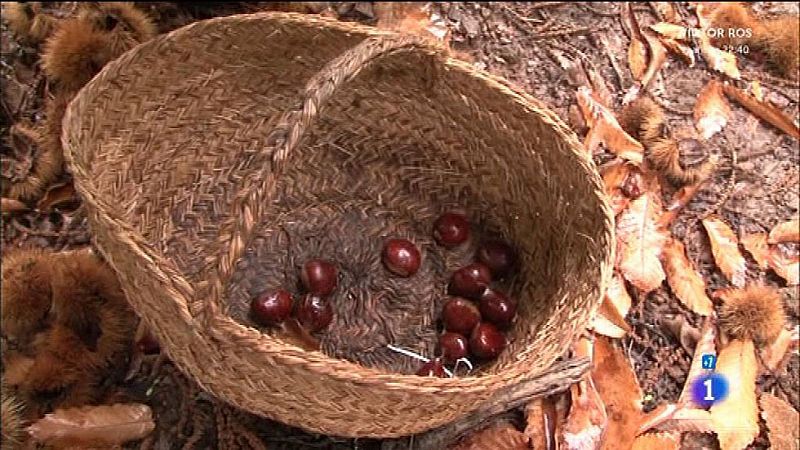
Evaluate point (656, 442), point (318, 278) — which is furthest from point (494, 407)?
point (318, 278)

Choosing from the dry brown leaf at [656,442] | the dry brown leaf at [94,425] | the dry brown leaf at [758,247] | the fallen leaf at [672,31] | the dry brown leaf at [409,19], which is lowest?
the dry brown leaf at [656,442]

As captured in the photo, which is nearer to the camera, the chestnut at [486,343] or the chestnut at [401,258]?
the chestnut at [486,343]

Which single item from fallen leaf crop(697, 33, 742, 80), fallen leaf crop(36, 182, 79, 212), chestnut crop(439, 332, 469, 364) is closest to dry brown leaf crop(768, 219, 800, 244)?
fallen leaf crop(697, 33, 742, 80)

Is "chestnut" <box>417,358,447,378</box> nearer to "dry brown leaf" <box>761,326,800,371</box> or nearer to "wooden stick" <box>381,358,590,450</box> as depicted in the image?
"wooden stick" <box>381,358,590,450</box>

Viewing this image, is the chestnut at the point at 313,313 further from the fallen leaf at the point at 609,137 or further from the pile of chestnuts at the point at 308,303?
the fallen leaf at the point at 609,137

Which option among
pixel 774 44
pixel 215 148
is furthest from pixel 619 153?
pixel 215 148

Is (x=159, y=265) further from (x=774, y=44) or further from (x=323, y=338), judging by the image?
(x=774, y=44)

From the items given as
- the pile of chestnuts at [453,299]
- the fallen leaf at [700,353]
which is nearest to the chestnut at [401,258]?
the pile of chestnuts at [453,299]

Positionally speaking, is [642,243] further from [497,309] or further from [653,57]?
[653,57]
